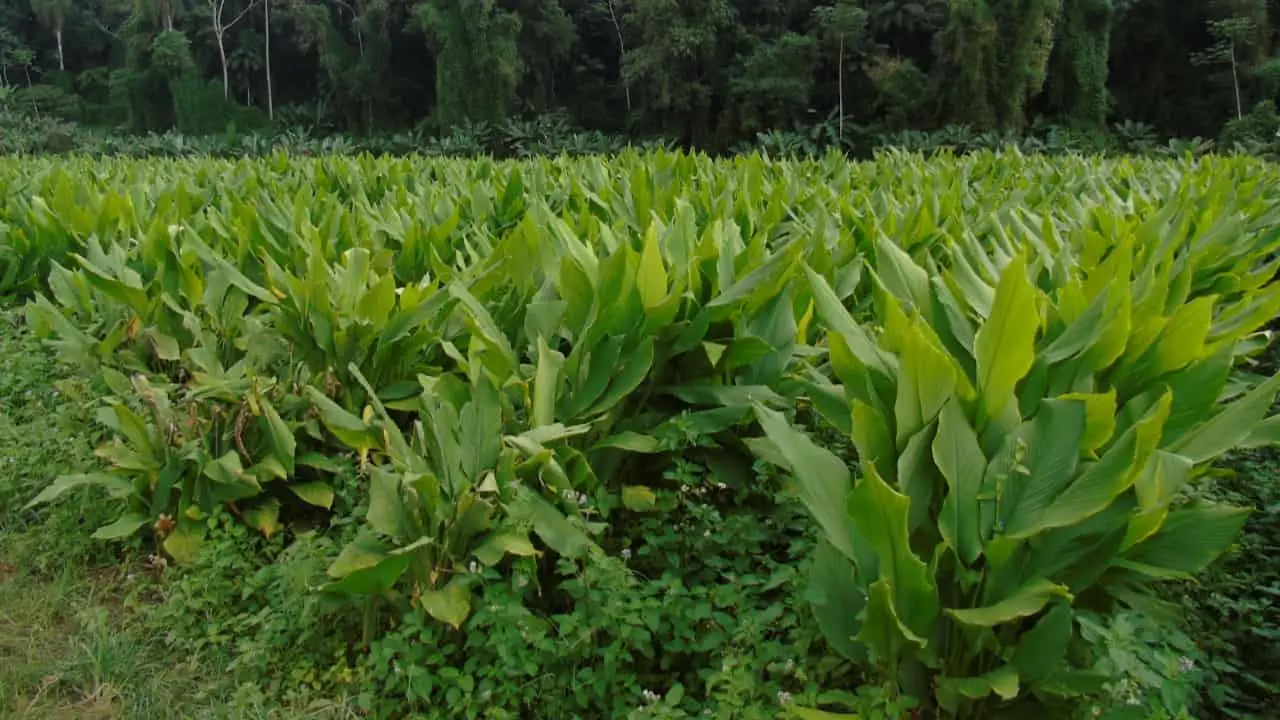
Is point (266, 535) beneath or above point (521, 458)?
beneath

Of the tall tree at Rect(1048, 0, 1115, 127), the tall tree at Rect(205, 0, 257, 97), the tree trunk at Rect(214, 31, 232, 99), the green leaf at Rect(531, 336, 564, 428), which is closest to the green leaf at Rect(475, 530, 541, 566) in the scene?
the green leaf at Rect(531, 336, 564, 428)

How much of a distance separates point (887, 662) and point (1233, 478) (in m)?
1.59

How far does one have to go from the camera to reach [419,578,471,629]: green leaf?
1.95 m

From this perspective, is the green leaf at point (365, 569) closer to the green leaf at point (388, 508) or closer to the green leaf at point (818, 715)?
the green leaf at point (388, 508)

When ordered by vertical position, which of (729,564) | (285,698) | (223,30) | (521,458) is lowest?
(285,698)

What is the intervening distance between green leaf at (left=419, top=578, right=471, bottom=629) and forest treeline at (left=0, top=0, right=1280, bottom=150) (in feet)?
77.2

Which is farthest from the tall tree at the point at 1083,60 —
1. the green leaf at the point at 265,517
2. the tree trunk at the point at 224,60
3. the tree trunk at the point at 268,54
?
the tree trunk at the point at 224,60

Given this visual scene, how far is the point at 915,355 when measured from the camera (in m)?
1.70

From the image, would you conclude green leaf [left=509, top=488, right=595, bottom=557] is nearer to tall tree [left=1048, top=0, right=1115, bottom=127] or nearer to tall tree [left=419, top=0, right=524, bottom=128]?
tall tree [left=1048, top=0, right=1115, bottom=127]

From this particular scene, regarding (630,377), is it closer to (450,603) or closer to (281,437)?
(450,603)

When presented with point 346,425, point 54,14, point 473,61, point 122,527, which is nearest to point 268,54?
point 54,14

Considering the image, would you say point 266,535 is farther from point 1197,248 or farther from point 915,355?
point 1197,248

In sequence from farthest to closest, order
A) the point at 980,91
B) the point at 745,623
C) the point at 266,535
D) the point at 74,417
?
1. the point at 980,91
2. the point at 74,417
3. the point at 266,535
4. the point at 745,623

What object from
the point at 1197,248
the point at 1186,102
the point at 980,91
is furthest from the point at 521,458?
the point at 1186,102
